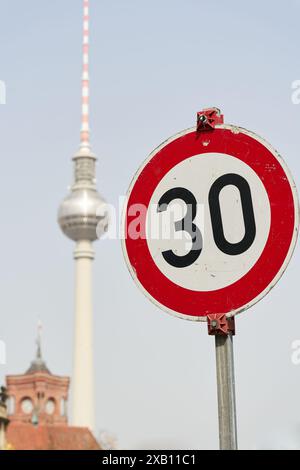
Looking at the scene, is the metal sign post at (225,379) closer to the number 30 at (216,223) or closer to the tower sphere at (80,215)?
the number 30 at (216,223)

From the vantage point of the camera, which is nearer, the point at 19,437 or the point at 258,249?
the point at 258,249

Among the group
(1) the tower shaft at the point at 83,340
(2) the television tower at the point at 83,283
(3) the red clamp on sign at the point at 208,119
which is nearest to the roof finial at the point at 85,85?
(2) the television tower at the point at 83,283

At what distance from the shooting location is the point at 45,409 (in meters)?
135

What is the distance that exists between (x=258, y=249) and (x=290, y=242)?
130 millimetres

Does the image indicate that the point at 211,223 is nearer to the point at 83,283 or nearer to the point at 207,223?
the point at 207,223

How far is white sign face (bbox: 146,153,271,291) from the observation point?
445 centimetres

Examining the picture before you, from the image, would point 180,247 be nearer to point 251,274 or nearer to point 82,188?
point 251,274

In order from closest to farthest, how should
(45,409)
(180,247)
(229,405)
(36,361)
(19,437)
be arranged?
(229,405)
(180,247)
(19,437)
(45,409)
(36,361)

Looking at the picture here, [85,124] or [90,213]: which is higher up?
[85,124]

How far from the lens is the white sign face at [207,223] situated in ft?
14.6

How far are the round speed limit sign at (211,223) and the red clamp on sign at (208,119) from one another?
0.02m
